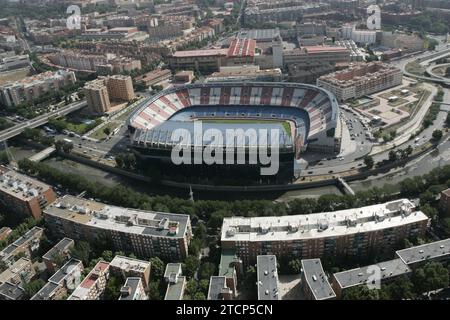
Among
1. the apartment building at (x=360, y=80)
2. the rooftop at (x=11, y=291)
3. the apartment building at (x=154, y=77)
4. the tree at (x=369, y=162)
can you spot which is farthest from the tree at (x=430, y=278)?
the apartment building at (x=154, y=77)

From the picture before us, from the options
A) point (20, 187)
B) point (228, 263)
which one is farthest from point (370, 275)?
point (20, 187)

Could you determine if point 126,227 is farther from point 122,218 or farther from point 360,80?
point 360,80

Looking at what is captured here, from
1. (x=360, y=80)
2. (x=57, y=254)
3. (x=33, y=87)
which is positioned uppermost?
(x=33, y=87)

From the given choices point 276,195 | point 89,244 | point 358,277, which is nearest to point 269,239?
point 358,277

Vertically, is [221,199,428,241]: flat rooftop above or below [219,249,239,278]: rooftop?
above

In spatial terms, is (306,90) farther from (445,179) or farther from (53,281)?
(53,281)

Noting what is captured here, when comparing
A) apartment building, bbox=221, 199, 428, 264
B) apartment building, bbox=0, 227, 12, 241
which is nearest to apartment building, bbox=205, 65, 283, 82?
apartment building, bbox=221, 199, 428, 264

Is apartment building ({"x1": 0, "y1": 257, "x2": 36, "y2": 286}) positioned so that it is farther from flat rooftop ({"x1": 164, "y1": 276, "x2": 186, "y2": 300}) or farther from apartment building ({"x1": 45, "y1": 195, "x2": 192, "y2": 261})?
flat rooftop ({"x1": 164, "y1": 276, "x2": 186, "y2": 300})
